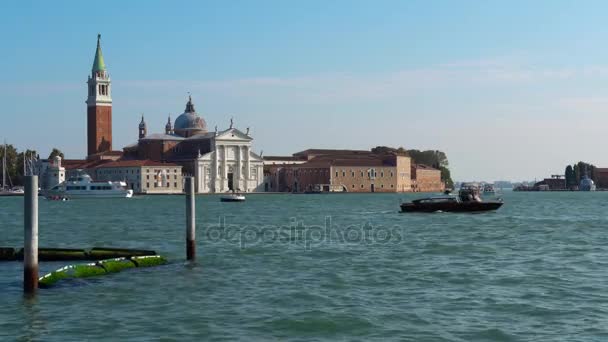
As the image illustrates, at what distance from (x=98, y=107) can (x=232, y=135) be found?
55.3ft

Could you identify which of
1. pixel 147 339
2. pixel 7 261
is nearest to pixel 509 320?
pixel 147 339

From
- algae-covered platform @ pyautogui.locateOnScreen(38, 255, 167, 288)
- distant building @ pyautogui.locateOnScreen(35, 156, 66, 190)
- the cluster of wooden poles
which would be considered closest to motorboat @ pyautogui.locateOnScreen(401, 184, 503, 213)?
algae-covered platform @ pyautogui.locateOnScreen(38, 255, 167, 288)

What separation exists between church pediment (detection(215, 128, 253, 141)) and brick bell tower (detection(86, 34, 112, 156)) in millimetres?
15109

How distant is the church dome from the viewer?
120875mm

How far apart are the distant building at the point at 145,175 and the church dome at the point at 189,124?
43.7ft

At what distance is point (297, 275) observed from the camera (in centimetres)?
1783

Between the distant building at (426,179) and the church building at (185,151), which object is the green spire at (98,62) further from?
the distant building at (426,179)

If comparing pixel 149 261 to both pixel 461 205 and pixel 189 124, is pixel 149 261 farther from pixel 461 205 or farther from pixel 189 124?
pixel 189 124

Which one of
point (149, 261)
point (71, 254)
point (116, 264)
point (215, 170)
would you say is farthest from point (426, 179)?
point (116, 264)

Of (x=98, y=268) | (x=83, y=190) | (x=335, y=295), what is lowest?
(x=335, y=295)

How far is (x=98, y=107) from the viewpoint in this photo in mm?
113438

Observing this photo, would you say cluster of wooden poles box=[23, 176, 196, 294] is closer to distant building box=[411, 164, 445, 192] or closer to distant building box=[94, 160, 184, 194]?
distant building box=[94, 160, 184, 194]

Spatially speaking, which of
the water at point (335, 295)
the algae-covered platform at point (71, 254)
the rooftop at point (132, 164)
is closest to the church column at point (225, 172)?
the rooftop at point (132, 164)

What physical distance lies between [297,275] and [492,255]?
615 centimetres
